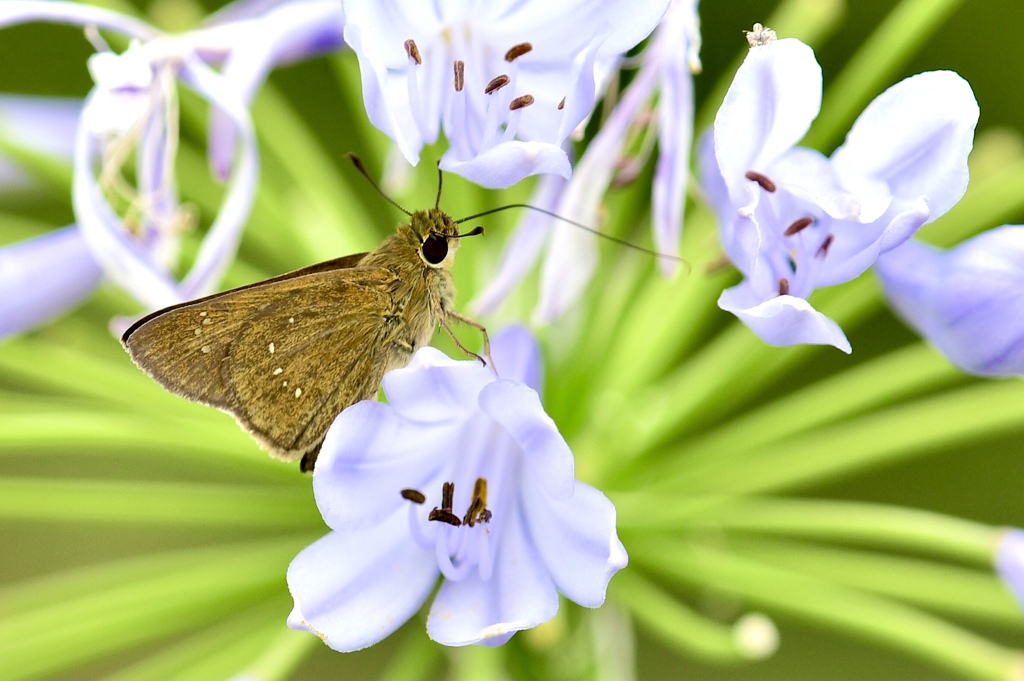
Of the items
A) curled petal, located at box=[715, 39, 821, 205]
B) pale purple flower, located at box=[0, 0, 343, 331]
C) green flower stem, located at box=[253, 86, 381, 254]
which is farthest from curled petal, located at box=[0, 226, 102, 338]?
curled petal, located at box=[715, 39, 821, 205]

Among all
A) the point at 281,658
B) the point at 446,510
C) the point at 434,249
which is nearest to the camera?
the point at 446,510

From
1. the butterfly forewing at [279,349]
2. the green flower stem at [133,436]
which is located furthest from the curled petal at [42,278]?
the butterfly forewing at [279,349]

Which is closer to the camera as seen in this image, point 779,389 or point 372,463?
point 372,463

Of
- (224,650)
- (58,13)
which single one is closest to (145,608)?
(224,650)

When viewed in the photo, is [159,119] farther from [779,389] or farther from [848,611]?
[779,389]

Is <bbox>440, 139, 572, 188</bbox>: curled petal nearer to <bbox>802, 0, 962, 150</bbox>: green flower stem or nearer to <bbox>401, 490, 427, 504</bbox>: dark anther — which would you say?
<bbox>401, 490, 427, 504</bbox>: dark anther

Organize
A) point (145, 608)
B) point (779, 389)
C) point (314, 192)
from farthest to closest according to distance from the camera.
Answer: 1. point (779, 389)
2. point (314, 192)
3. point (145, 608)

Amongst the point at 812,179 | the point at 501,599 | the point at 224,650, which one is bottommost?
the point at 224,650
